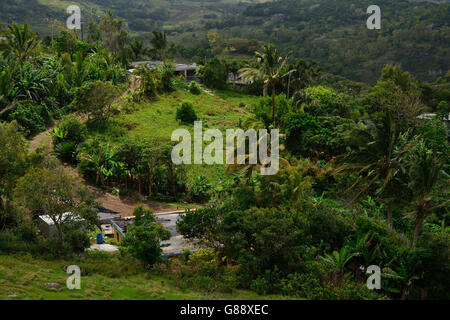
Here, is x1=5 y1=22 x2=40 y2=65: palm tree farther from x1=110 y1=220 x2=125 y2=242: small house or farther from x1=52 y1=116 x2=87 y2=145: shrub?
x1=110 y1=220 x2=125 y2=242: small house

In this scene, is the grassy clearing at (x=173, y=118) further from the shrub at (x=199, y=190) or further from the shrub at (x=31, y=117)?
the shrub at (x=31, y=117)

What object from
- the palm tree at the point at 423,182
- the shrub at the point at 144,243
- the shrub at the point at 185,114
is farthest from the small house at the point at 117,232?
the shrub at the point at 185,114

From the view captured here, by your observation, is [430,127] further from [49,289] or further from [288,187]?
[49,289]

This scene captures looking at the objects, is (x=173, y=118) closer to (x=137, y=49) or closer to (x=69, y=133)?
(x=69, y=133)

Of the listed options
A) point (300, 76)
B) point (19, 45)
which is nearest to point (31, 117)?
point (19, 45)

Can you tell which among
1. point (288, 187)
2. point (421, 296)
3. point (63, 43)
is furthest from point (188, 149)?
point (63, 43)

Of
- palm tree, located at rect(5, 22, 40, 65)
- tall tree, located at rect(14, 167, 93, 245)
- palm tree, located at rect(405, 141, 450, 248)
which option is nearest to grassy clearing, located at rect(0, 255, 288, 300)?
tall tree, located at rect(14, 167, 93, 245)

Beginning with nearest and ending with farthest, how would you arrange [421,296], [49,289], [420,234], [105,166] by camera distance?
[49,289]
[421,296]
[420,234]
[105,166]
